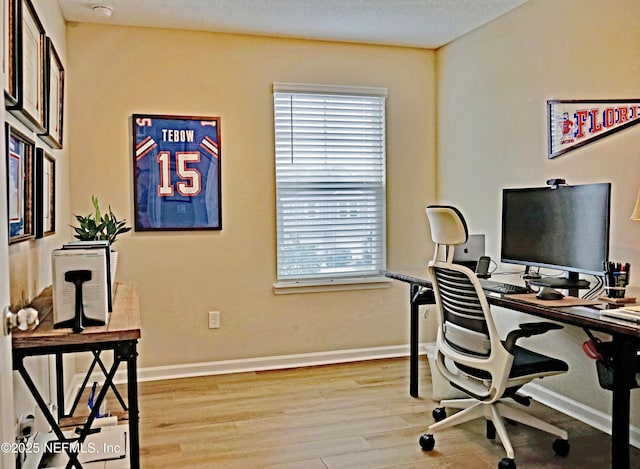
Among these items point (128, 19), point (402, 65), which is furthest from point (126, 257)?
point (402, 65)

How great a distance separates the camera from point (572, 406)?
3342mm

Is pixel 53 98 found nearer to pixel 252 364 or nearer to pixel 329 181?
pixel 329 181

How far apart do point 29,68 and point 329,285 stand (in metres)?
2.70

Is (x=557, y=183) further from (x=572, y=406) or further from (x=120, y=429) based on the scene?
(x=120, y=429)

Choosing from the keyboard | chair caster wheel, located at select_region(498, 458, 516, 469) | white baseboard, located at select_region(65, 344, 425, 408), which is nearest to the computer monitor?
the keyboard

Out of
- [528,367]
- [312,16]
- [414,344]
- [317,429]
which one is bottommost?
[317,429]

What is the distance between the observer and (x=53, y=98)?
9.91 feet

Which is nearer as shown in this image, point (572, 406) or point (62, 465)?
point (62, 465)

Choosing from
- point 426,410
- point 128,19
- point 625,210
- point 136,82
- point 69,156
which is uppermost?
point 128,19

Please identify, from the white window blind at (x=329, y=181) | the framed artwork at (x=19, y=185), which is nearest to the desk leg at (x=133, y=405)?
the framed artwork at (x=19, y=185)

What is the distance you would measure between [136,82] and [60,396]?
2.13m

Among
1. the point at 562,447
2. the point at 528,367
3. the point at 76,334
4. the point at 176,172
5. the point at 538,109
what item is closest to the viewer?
the point at 76,334

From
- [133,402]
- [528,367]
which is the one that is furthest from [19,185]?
[528,367]

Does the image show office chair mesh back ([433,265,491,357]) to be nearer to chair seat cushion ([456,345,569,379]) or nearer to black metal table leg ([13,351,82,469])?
chair seat cushion ([456,345,569,379])
